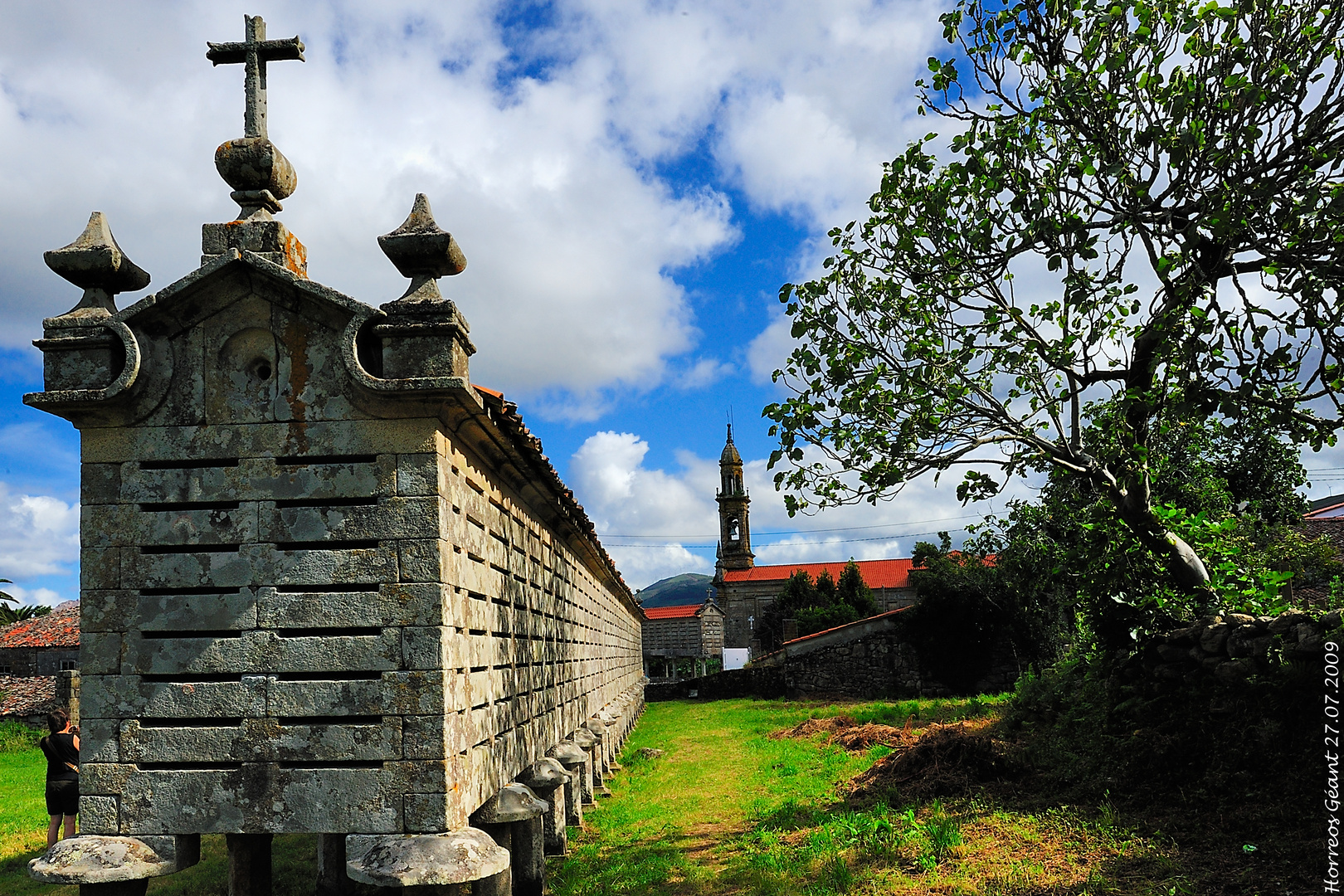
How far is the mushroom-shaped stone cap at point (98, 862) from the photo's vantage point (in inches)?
193

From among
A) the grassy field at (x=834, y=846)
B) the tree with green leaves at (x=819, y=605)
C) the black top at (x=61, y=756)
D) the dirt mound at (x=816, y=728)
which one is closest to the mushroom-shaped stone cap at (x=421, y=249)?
the grassy field at (x=834, y=846)

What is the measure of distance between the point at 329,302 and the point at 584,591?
9.23m

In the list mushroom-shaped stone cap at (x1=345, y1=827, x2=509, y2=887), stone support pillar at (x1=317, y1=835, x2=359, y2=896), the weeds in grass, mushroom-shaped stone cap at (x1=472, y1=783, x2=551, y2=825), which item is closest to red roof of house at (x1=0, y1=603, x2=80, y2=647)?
the weeds in grass

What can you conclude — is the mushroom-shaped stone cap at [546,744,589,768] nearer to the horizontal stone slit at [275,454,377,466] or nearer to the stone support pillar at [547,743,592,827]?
the stone support pillar at [547,743,592,827]

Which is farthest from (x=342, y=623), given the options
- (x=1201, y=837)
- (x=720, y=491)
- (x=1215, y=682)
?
(x=720, y=491)

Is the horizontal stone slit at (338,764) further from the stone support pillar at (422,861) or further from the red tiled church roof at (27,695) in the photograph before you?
the red tiled church roof at (27,695)

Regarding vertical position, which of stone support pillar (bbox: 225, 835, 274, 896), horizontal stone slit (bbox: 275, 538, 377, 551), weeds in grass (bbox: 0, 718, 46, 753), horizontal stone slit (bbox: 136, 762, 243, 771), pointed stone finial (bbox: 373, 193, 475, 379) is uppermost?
pointed stone finial (bbox: 373, 193, 475, 379)

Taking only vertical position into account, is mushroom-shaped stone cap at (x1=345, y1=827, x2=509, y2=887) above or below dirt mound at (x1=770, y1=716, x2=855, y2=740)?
above

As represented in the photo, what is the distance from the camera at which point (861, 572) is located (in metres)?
66.1

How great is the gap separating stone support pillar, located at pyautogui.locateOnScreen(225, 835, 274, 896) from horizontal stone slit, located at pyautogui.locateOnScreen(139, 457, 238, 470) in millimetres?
2390

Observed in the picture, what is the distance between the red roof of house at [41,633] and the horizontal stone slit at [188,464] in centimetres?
2670

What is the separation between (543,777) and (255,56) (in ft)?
19.1

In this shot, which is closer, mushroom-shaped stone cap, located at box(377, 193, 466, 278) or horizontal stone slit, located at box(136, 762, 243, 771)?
horizontal stone slit, located at box(136, 762, 243, 771)

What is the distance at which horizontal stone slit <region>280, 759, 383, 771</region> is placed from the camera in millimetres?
5027
